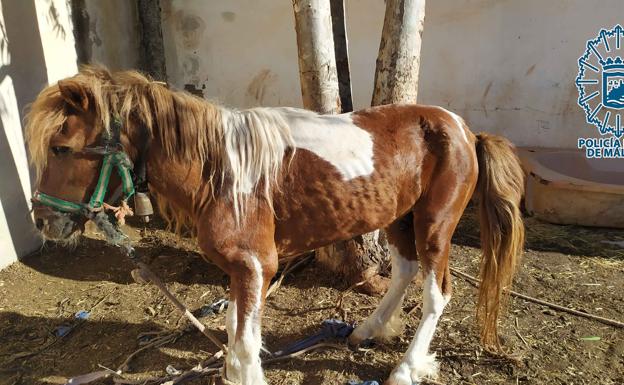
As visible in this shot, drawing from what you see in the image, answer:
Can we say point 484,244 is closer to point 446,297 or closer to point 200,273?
point 446,297

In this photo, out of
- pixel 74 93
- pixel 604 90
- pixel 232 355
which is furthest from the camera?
pixel 604 90

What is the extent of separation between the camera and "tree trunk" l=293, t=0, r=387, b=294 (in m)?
2.85

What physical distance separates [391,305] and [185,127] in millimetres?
1592

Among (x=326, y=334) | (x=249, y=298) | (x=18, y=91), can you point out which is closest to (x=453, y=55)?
(x=326, y=334)

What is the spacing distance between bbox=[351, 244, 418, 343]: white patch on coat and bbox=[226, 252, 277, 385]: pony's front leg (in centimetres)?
83

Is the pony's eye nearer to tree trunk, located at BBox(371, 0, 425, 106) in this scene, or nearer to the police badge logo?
tree trunk, located at BBox(371, 0, 425, 106)

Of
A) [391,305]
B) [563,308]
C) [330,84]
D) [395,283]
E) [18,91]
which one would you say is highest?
[18,91]

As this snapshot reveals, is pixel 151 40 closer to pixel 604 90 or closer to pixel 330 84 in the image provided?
pixel 330 84

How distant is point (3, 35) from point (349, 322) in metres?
3.31

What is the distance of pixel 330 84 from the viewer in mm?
2977

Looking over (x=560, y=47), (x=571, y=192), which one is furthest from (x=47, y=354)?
(x=560, y=47)

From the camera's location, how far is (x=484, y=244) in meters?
2.51

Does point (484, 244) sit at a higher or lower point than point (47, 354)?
higher

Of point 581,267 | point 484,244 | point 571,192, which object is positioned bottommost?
point 581,267
